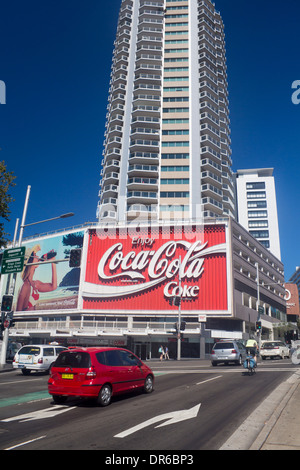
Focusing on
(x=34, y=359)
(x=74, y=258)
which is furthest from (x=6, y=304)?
(x=74, y=258)

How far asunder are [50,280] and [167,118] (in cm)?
4341

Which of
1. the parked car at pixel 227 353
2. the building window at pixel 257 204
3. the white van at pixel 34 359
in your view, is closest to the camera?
the white van at pixel 34 359

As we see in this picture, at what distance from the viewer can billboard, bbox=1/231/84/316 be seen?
56438 mm

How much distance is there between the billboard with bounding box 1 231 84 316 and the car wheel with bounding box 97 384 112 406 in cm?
4654

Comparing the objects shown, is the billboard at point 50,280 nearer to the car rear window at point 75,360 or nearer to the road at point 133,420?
the road at point 133,420

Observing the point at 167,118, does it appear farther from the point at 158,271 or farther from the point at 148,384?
the point at 148,384

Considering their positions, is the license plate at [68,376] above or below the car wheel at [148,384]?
above

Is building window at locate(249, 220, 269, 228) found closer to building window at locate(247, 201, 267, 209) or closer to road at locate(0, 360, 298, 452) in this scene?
building window at locate(247, 201, 267, 209)

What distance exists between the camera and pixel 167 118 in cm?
7675

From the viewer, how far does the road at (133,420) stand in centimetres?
589

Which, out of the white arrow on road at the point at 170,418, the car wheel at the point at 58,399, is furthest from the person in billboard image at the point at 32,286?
the white arrow on road at the point at 170,418

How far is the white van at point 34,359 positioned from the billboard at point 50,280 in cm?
3596

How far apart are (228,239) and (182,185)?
2269 cm
